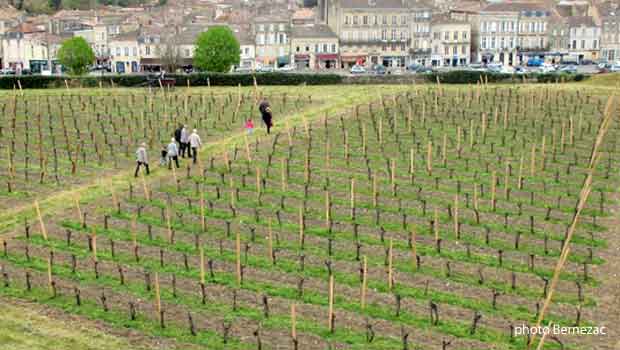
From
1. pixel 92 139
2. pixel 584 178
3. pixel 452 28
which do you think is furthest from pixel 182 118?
pixel 452 28

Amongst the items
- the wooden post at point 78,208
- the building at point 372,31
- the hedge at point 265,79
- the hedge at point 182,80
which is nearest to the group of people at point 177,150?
the wooden post at point 78,208

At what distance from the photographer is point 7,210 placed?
904 inches

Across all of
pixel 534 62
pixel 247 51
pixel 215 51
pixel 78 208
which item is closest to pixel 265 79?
pixel 215 51

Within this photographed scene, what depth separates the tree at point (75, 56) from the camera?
64.8m

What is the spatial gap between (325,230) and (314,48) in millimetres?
55112

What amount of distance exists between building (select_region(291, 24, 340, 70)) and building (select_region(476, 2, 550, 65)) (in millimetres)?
13403

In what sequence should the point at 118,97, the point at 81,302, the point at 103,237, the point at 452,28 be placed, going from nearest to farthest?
the point at 81,302
the point at 103,237
the point at 118,97
the point at 452,28

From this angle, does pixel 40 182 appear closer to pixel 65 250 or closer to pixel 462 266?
pixel 65 250

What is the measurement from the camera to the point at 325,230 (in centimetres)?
2125

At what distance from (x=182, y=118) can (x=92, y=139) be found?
5.19 m

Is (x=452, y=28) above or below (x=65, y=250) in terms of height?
above

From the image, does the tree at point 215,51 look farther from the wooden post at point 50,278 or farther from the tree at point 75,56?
the wooden post at point 50,278

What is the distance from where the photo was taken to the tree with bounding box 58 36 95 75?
6481cm

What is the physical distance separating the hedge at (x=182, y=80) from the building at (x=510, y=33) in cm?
3295
